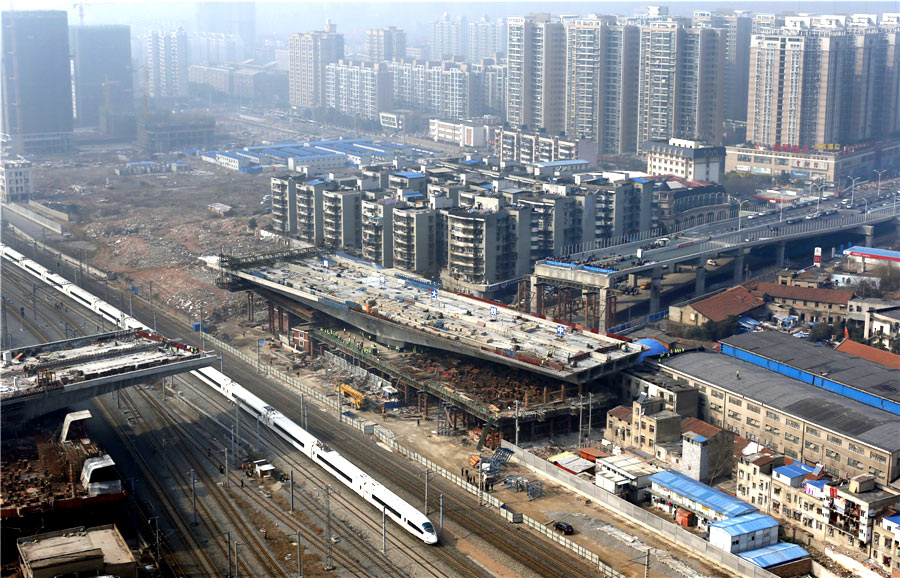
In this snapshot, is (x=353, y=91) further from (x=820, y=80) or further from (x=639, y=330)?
(x=639, y=330)

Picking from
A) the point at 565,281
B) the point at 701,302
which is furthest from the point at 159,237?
the point at 701,302

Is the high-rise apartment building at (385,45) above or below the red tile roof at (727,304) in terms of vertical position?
above

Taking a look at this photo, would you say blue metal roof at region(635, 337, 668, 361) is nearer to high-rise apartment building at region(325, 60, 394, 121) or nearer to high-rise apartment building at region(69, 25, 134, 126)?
high-rise apartment building at region(325, 60, 394, 121)

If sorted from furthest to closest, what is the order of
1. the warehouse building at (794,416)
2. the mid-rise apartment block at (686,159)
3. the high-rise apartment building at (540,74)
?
the high-rise apartment building at (540,74) < the mid-rise apartment block at (686,159) < the warehouse building at (794,416)

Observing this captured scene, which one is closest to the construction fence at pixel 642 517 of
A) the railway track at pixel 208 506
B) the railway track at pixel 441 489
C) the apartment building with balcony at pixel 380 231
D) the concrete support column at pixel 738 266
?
the railway track at pixel 441 489

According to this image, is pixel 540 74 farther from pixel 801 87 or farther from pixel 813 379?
pixel 813 379

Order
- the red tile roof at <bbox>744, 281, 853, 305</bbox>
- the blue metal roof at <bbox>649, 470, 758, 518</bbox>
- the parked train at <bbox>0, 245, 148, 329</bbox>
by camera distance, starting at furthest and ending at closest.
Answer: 1. the red tile roof at <bbox>744, 281, 853, 305</bbox>
2. the parked train at <bbox>0, 245, 148, 329</bbox>
3. the blue metal roof at <bbox>649, 470, 758, 518</bbox>

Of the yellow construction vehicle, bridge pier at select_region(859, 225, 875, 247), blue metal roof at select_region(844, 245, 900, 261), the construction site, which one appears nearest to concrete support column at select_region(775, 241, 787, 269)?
blue metal roof at select_region(844, 245, 900, 261)

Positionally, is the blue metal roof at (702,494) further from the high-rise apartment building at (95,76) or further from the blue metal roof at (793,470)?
the high-rise apartment building at (95,76)
